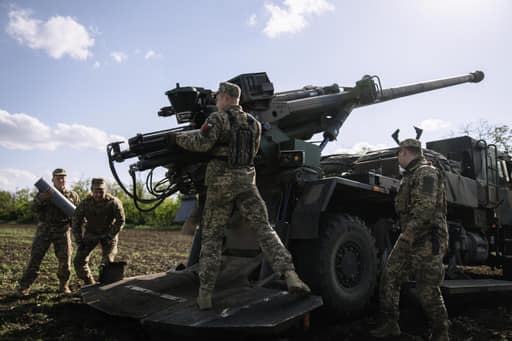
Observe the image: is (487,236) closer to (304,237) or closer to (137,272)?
(304,237)

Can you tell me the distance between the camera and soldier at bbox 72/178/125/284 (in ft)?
19.8

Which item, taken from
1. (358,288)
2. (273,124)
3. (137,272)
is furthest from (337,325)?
(137,272)

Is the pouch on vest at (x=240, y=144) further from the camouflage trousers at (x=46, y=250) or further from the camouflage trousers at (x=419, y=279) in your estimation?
the camouflage trousers at (x=46, y=250)

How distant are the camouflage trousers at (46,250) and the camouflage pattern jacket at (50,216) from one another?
3 cm

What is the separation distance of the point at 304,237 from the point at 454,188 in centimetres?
335

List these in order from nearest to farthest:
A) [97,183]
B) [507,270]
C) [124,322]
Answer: [124,322]
[97,183]
[507,270]

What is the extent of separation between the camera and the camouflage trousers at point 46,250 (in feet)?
19.3

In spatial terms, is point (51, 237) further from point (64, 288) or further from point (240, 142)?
point (240, 142)

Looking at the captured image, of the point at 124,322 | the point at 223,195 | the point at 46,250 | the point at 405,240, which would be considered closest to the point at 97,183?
the point at 46,250

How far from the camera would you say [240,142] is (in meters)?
3.90

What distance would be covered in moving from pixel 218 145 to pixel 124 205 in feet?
92.1

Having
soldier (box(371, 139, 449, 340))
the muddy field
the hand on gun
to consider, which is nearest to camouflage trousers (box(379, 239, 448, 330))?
soldier (box(371, 139, 449, 340))

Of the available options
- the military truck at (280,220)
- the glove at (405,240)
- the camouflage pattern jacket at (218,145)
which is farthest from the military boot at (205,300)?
the glove at (405,240)

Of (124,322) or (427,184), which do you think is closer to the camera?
(427,184)
